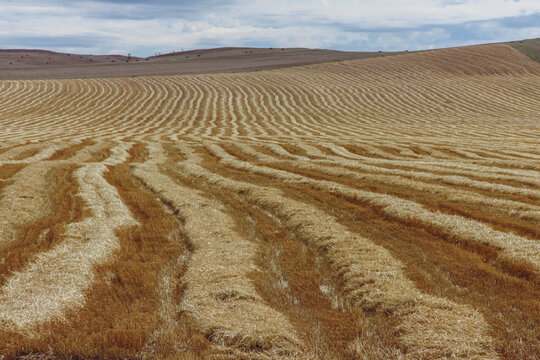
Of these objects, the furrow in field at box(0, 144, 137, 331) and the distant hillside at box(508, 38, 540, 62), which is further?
the distant hillside at box(508, 38, 540, 62)

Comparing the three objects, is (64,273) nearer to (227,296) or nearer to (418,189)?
(227,296)

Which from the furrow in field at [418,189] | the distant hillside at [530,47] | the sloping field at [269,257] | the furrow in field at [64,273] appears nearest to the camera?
the sloping field at [269,257]

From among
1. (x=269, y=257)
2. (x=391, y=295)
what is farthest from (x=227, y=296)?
(x=391, y=295)

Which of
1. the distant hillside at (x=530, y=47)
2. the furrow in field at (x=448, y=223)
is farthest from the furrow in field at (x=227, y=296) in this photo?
the distant hillside at (x=530, y=47)

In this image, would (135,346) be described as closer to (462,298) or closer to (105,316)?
(105,316)

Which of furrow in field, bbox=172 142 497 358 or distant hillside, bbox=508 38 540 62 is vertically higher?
distant hillside, bbox=508 38 540 62

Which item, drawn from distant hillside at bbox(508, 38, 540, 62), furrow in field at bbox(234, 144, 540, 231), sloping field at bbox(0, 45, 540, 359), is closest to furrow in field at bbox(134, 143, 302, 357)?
sloping field at bbox(0, 45, 540, 359)

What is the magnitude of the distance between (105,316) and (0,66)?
219 meters

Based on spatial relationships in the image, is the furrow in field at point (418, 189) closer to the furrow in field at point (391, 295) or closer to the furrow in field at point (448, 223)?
the furrow in field at point (448, 223)

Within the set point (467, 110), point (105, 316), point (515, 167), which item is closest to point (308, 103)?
point (467, 110)

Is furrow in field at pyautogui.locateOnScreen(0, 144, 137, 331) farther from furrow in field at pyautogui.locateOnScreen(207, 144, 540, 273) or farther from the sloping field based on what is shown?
furrow in field at pyautogui.locateOnScreen(207, 144, 540, 273)

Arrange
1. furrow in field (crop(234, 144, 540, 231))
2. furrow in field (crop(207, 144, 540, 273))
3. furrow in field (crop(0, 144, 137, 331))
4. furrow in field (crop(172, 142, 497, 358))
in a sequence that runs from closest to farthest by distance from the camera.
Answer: furrow in field (crop(172, 142, 497, 358))
furrow in field (crop(0, 144, 137, 331))
furrow in field (crop(207, 144, 540, 273))
furrow in field (crop(234, 144, 540, 231))

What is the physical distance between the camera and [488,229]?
41.4 feet

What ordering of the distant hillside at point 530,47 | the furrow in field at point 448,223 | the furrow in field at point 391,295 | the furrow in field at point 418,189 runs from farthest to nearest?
1. the distant hillside at point 530,47
2. the furrow in field at point 418,189
3. the furrow in field at point 448,223
4. the furrow in field at point 391,295
